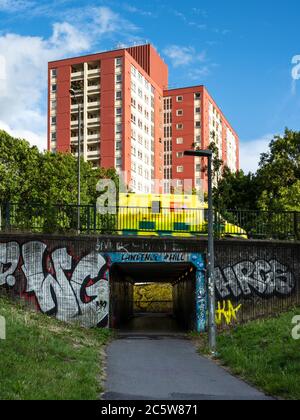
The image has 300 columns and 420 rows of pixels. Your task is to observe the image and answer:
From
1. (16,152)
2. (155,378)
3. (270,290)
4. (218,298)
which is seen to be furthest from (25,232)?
(16,152)

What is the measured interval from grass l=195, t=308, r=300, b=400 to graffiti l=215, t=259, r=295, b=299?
2.10 meters

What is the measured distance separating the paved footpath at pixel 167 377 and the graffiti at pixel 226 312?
333 centimetres

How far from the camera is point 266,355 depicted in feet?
42.7

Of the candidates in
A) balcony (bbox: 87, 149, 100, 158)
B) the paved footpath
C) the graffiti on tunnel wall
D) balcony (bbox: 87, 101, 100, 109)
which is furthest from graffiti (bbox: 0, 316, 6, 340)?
balcony (bbox: 87, 101, 100, 109)

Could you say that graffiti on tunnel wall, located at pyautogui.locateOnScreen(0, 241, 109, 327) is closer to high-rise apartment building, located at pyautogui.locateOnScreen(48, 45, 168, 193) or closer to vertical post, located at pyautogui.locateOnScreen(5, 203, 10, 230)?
vertical post, located at pyautogui.locateOnScreen(5, 203, 10, 230)

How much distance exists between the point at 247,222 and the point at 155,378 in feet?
42.7

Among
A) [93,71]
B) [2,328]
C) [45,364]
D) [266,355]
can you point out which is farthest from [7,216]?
[93,71]

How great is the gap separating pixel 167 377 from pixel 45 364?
8.32 ft

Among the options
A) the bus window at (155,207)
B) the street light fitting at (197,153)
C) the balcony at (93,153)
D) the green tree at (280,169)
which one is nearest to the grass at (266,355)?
the street light fitting at (197,153)

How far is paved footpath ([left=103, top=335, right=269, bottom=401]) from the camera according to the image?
9414 mm

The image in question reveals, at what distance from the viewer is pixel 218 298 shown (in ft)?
69.4

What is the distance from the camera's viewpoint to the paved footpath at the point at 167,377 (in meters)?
9.41

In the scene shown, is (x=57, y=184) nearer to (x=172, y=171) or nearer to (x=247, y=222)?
(x=247, y=222)

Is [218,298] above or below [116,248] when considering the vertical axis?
below
